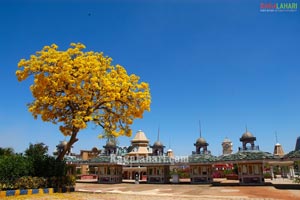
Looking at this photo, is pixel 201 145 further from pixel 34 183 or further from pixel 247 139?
pixel 34 183

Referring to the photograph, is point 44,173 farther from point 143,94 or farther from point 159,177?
point 159,177

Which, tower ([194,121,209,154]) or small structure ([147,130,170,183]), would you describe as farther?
tower ([194,121,209,154])

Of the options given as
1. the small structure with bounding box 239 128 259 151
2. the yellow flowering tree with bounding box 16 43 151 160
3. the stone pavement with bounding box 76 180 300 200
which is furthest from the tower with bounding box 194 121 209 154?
the yellow flowering tree with bounding box 16 43 151 160

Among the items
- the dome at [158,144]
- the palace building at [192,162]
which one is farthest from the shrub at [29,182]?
the dome at [158,144]

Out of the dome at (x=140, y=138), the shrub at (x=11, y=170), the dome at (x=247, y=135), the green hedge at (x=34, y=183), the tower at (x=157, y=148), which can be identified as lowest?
the green hedge at (x=34, y=183)

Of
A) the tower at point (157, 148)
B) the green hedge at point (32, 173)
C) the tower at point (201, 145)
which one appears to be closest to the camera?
the green hedge at point (32, 173)

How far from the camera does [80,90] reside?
1864 cm

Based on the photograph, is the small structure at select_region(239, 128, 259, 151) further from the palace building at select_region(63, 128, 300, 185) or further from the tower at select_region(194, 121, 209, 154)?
the tower at select_region(194, 121, 209, 154)

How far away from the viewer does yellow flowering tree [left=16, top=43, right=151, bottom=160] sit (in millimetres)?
18422

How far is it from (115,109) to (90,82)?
3.12m

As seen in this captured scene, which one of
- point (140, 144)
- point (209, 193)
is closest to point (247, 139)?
point (209, 193)

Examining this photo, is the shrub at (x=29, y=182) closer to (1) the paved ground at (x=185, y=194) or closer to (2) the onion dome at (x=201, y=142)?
(1) the paved ground at (x=185, y=194)

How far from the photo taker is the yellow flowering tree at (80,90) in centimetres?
1842

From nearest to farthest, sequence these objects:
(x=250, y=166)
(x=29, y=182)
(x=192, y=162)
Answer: (x=29, y=182)
(x=250, y=166)
(x=192, y=162)
